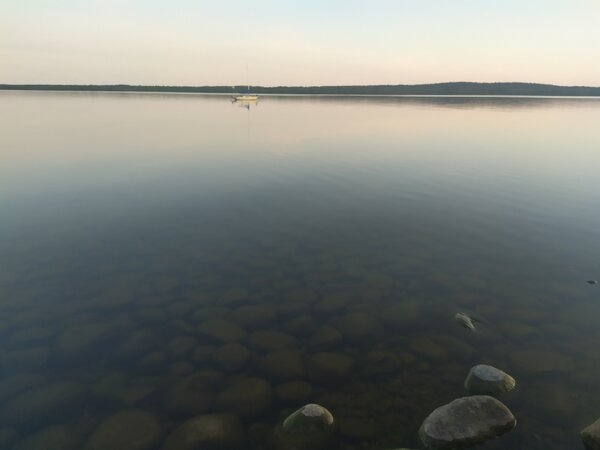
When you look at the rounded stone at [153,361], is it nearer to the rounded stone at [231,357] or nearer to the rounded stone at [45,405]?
the rounded stone at [231,357]

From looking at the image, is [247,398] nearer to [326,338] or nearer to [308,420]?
[308,420]

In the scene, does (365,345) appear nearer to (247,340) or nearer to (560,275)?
(247,340)

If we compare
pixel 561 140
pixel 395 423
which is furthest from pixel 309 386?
pixel 561 140

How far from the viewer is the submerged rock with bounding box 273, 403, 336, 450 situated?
6348mm

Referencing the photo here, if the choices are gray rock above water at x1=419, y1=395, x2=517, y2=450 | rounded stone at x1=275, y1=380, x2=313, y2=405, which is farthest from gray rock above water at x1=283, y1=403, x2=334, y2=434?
gray rock above water at x1=419, y1=395, x2=517, y2=450

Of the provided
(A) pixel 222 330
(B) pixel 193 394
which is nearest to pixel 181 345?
(A) pixel 222 330

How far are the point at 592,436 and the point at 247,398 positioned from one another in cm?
557

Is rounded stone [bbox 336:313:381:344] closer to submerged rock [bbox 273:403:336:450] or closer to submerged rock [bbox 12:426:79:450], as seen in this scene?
submerged rock [bbox 273:403:336:450]

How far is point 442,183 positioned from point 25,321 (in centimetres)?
2132

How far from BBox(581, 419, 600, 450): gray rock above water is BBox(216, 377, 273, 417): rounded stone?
201 inches

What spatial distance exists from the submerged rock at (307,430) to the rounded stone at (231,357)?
1809 mm

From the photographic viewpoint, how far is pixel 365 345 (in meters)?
8.88

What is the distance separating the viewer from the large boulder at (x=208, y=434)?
6344 mm

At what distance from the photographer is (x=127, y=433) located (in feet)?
21.4
